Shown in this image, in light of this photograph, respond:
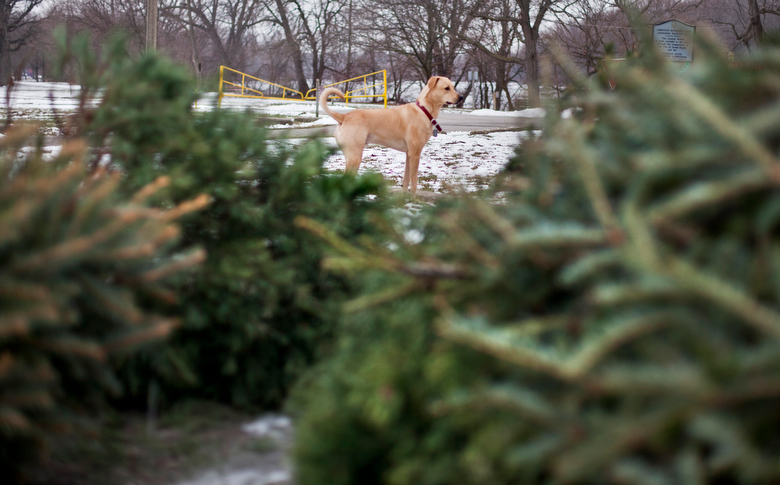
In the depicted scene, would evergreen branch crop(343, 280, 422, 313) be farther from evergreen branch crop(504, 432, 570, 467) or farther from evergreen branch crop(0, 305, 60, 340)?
evergreen branch crop(0, 305, 60, 340)

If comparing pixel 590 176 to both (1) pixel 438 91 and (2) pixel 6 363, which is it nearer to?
(2) pixel 6 363

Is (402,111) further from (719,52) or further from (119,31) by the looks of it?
(719,52)

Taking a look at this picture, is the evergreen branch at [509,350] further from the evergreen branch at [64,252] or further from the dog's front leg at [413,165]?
the dog's front leg at [413,165]

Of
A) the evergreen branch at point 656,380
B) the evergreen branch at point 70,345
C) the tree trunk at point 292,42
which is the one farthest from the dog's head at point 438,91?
the tree trunk at point 292,42

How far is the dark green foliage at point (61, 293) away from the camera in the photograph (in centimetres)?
150

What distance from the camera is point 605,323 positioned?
3.52 ft

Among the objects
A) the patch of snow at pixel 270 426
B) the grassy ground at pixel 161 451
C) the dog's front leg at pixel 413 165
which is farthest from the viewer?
the dog's front leg at pixel 413 165

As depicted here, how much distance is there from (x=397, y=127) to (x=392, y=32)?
84.4 feet

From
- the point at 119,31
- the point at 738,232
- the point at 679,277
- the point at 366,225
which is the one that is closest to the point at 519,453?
the point at 679,277

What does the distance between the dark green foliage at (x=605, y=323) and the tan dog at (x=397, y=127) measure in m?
6.85

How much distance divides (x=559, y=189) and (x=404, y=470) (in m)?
0.68

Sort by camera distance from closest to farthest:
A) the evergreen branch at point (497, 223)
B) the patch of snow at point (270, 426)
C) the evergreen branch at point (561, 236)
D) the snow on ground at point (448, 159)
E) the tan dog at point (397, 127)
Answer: the evergreen branch at point (561, 236) → the evergreen branch at point (497, 223) → the patch of snow at point (270, 426) → the tan dog at point (397, 127) → the snow on ground at point (448, 159)

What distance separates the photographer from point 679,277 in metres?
0.98

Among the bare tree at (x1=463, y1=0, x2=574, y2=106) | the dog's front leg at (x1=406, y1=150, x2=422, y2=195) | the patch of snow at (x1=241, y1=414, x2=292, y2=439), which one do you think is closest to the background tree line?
the bare tree at (x1=463, y1=0, x2=574, y2=106)
